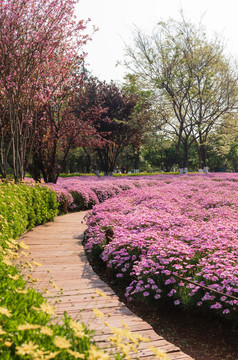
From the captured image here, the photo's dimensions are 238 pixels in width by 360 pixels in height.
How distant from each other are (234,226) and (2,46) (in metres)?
8.38

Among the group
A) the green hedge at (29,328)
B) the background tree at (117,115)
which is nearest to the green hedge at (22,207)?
the green hedge at (29,328)

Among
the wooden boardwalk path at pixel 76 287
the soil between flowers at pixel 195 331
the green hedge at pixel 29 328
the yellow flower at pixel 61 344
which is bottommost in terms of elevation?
the soil between flowers at pixel 195 331

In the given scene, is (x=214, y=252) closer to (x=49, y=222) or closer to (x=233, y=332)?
(x=233, y=332)

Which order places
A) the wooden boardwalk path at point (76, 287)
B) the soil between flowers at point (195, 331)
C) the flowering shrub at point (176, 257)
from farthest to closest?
1. the flowering shrub at point (176, 257)
2. the soil between flowers at point (195, 331)
3. the wooden boardwalk path at point (76, 287)

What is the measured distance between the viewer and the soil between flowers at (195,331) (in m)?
3.67

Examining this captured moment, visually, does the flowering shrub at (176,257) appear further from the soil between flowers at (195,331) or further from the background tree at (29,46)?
the background tree at (29,46)

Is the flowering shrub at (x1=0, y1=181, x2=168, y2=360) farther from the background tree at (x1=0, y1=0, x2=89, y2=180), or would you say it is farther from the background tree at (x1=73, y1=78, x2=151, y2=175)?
the background tree at (x1=73, y1=78, x2=151, y2=175)

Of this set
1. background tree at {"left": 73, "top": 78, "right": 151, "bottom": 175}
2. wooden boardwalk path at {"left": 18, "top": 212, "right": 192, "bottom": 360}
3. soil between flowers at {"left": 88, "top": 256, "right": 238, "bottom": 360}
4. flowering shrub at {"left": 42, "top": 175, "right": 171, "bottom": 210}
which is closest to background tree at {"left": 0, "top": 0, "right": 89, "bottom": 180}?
flowering shrub at {"left": 42, "top": 175, "right": 171, "bottom": 210}

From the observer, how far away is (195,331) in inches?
159

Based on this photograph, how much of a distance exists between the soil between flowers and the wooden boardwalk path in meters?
0.56

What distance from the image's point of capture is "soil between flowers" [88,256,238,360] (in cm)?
367

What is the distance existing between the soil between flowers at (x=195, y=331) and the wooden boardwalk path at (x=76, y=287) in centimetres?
56

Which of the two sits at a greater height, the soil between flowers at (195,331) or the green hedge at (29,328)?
the green hedge at (29,328)

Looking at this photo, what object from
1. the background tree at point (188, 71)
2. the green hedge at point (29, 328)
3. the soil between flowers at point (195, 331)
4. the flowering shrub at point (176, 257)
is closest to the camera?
the green hedge at point (29, 328)
